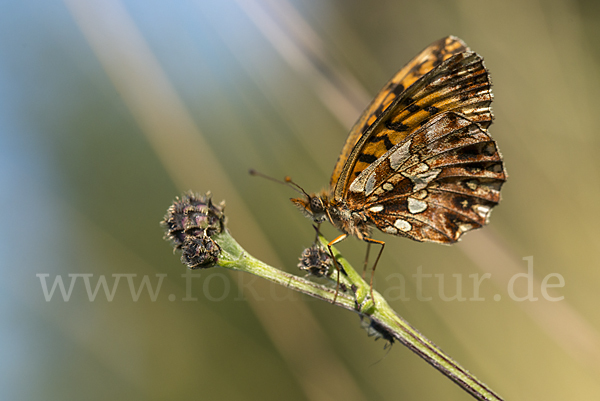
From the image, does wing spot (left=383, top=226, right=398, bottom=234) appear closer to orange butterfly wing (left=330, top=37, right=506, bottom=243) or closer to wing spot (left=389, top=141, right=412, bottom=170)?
orange butterfly wing (left=330, top=37, right=506, bottom=243)

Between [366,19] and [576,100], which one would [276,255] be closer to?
[366,19]

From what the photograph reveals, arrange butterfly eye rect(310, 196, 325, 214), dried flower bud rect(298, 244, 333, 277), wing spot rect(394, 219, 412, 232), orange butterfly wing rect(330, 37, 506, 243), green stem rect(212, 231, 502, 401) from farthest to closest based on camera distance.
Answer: butterfly eye rect(310, 196, 325, 214)
wing spot rect(394, 219, 412, 232)
orange butterfly wing rect(330, 37, 506, 243)
dried flower bud rect(298, 244, 333, 277)
green stem rect(212, 231, 502, 401)

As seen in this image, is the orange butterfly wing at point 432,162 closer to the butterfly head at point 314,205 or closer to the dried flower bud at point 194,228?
the butterfly head at point 314,205

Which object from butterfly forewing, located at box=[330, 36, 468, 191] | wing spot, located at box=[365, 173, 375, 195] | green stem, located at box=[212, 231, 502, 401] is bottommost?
green stem, located at box=[212, 231, 502, 401]

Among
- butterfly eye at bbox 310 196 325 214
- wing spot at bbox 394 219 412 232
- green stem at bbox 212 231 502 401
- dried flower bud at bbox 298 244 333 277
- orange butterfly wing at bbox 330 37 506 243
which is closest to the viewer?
green stem at bbox 212 231 502 401

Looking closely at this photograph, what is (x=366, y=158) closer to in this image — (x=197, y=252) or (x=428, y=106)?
(x=428, y=106)

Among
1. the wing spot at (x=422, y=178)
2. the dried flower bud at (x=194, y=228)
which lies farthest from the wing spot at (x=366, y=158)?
the dried flower bud at (x=194, y=228)

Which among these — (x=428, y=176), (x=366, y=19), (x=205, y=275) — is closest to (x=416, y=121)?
(x=428, y=176)

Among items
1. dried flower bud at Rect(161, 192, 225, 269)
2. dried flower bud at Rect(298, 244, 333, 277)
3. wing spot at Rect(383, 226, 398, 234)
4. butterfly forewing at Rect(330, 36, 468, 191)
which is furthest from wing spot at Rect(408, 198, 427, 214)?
dried flower bud at Rect(161, 192, 225, 269)
